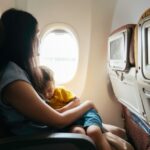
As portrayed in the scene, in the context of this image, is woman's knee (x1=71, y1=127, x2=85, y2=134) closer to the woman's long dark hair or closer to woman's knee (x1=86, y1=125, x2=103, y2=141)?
woman's knee (x1=86, y1=125, x2=103, y2=141)

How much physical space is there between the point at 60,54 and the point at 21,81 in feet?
4.69

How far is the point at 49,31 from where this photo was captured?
2426mm

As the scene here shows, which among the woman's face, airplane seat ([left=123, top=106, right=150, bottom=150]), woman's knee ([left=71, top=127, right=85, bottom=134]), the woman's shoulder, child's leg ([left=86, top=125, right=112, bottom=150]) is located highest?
the woman's shoulder

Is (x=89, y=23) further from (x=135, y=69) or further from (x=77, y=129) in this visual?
(x=77, y=129)

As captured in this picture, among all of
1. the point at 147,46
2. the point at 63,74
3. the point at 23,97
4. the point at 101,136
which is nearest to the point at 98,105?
the point at 63,74

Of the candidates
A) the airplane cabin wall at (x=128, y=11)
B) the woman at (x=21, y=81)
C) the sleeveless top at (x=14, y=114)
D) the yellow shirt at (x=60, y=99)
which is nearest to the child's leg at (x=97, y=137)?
the woman at (x=21, y=81)

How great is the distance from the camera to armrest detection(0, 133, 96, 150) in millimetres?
1101

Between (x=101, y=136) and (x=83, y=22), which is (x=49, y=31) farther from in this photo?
(x=101, y=136)

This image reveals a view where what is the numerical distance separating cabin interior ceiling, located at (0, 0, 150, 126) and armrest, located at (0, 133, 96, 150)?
4.40ft

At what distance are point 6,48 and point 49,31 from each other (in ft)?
3.86

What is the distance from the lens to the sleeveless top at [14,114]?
119 cm

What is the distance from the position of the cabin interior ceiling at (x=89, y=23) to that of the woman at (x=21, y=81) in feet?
3.46

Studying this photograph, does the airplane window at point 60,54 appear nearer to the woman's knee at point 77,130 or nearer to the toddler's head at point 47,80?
the toddler's head at point 47,80

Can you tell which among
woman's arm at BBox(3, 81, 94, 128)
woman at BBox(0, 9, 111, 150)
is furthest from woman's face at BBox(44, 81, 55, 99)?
woman's arm at BBox(3, 81, 94, 128)
